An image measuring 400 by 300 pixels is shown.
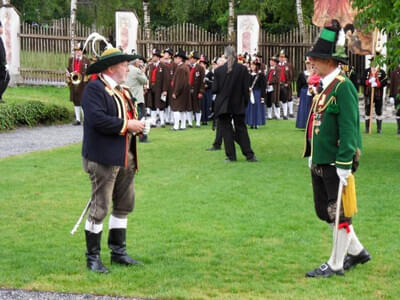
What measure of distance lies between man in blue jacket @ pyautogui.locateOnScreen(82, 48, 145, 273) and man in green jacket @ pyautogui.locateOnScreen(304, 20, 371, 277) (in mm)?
1557

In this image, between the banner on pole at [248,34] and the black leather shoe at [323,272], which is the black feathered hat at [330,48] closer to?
the black leather shoe at [323,272]

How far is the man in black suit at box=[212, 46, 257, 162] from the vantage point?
14.3 meters

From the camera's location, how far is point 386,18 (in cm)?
1352

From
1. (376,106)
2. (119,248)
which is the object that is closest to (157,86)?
(376,106)

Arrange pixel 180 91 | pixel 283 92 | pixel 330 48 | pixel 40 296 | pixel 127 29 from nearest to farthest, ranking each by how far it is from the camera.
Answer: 1. pixel 40 296
2. pixel 330 48
3. pixel 180 91
4. pixel 283 92
5. pixel 127 29

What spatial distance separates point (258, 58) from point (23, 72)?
432 inches

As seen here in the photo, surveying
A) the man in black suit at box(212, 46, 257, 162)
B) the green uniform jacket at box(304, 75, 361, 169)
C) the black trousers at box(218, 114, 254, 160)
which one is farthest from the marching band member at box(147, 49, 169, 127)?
the green uniform jacket at box(304, 75, 361, 169)

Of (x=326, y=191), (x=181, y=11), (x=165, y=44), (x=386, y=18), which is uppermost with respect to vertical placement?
(x=181, y=11)

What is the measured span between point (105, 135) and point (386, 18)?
811 centimetres

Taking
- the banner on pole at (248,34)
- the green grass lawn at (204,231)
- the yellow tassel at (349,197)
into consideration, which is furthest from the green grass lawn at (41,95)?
the yellow tassel at (349,197)

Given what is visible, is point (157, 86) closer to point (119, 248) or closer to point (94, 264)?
point (119, 248)

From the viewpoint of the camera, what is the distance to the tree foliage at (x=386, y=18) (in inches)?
513

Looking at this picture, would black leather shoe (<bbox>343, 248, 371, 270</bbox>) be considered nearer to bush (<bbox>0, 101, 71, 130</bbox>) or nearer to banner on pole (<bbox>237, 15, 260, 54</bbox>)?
bush (<bbox>0, 101, 71, 130</bbox>)

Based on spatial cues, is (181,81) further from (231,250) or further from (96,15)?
(96,15)
